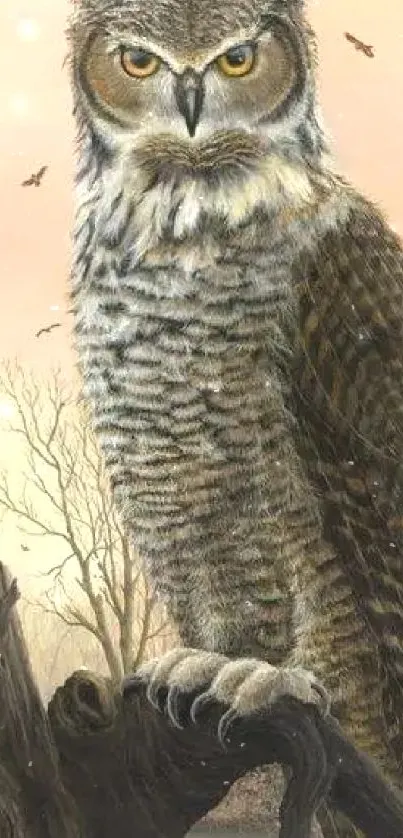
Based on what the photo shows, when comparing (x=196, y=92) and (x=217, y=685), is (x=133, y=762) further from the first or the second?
(x=196, y=92)

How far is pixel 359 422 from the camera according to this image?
928 mm

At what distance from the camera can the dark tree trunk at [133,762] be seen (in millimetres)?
916

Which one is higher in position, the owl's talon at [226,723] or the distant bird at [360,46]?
the distant bird at [360,46]

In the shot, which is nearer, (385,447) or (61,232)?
(385,447)

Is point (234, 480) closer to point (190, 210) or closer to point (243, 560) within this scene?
point (243, 560)

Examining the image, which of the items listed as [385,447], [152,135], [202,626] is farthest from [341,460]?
[152,135]

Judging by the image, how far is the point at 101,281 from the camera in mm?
993

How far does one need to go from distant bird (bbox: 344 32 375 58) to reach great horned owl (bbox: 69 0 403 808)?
0.08 meters

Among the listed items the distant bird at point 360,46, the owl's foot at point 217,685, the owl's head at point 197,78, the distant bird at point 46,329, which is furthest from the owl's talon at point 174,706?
the distant bird at point 360,46

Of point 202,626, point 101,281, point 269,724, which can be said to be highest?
point 101,281

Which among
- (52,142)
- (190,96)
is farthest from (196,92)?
(52,142)

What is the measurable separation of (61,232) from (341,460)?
0.35 meters

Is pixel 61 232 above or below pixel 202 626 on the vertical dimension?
above

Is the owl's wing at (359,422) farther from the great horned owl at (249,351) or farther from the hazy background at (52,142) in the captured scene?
the hazy background at (52,142)
